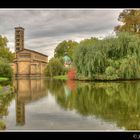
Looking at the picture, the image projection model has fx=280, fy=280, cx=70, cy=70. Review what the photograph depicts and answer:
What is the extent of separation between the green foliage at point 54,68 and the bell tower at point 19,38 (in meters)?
0.33

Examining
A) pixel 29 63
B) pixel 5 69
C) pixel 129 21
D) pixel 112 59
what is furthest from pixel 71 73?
pixel 129 21

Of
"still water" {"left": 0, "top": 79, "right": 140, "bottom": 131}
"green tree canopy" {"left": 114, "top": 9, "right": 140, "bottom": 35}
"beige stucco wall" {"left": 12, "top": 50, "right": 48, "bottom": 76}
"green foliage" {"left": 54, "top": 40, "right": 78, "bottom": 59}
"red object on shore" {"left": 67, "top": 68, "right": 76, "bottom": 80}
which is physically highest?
"green tree canopy" {"left": 114, "top": 9, "right": 140, "bottom": 35}

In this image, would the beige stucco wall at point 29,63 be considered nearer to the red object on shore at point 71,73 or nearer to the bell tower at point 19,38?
the bell tower at point 19,38

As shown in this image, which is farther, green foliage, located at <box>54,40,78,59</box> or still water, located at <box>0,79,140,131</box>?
green foliage, located at <box>54,40,78,59</box>

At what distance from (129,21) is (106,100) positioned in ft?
2.61

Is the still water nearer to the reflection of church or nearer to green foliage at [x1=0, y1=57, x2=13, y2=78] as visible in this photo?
the reflection of church

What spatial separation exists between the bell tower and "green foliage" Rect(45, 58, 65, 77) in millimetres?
327

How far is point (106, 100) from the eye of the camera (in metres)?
2.75

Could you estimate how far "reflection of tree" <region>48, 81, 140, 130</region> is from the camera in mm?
2568

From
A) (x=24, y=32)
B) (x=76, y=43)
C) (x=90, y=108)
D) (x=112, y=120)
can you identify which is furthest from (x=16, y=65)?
(x=112, y=120)

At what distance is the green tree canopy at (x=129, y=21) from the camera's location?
8.09ft

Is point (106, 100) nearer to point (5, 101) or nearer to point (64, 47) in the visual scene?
point (64, 47)

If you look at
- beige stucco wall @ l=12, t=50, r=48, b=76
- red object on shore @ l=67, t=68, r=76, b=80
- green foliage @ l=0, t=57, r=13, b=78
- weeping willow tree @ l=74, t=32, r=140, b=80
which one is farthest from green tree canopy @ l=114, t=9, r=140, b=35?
green foliage @ l=0, t=57, r=13, b=78

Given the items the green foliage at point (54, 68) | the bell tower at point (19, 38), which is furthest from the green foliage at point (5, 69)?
the green foliage at point (54, 68)
